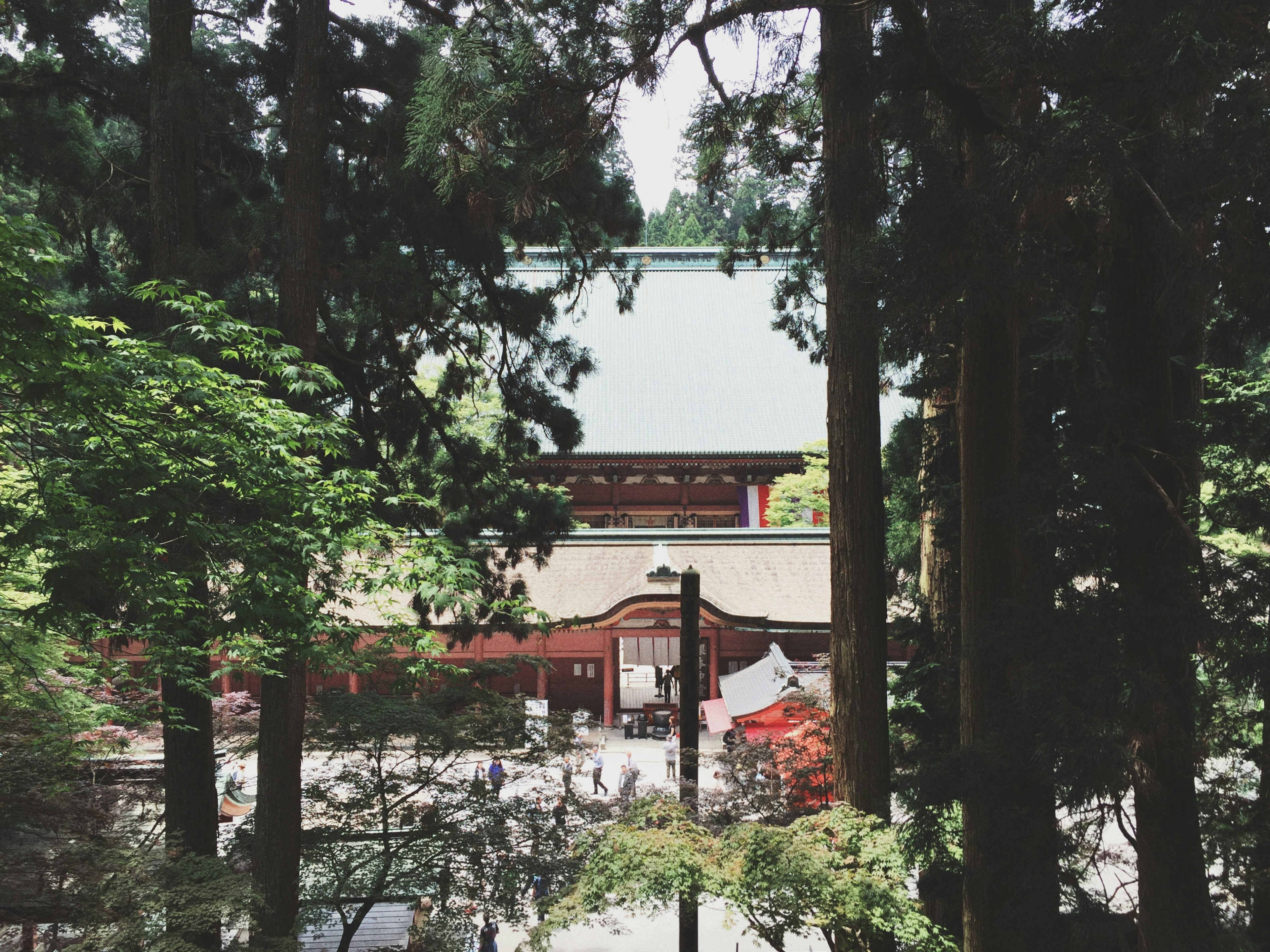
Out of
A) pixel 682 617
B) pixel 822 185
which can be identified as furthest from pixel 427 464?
pixel 822 185

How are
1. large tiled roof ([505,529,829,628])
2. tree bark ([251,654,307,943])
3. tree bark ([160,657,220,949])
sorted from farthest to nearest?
large tiled roof ([505,529,829,628])
tree bark ([160,657,220,949])
tree bark ([251,654,307,943])

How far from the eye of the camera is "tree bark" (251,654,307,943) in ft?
17.9

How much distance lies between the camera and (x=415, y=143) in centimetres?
507

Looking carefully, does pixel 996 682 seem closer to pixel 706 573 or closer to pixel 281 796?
pixel 281 796

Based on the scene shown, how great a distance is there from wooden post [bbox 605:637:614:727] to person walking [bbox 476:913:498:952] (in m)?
7.14

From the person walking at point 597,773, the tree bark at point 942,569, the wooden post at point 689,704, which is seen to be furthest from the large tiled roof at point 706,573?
the tree bark at point 942,569

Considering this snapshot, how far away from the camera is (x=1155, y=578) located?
359 centimetres

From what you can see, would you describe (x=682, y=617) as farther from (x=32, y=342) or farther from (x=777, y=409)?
(x=777, y=409)

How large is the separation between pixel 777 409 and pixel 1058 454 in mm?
14034

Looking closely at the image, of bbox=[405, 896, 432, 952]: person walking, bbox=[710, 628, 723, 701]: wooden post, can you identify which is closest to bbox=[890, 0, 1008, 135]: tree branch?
bbox=[405, 896, 432, 952]: person walking

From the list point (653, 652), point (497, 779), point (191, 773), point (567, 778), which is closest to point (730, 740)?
point (567, 778)

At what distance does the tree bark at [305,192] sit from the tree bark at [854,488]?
3.29 m

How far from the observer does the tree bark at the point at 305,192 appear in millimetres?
5887

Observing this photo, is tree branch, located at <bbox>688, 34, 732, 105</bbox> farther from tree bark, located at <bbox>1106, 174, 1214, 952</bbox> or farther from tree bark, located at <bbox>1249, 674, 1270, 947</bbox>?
tree bark, located at <bbox>1249, 674, 1270, 947</bbox>
